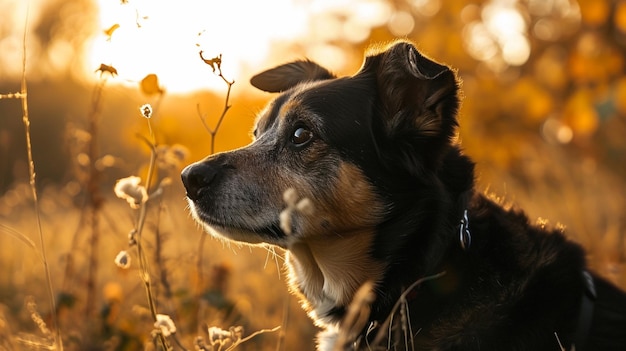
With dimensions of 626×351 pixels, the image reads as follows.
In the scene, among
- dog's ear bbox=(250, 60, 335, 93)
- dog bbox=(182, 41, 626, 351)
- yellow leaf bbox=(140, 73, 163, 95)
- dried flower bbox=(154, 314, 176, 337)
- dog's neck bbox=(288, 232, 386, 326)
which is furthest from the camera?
dog's ear bbox=(250, 60, 335, 93)

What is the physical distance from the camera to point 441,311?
3305mm

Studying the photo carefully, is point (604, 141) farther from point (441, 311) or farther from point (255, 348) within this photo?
point (441, 311)

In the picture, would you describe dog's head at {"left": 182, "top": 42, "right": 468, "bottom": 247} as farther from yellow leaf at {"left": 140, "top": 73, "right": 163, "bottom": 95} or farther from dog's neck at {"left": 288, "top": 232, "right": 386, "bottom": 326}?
yellow leaf at {"left": 140, "top": 73, "right": 163, "bottom": 95}

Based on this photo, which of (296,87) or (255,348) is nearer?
(296,87)

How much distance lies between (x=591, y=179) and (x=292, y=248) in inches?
265

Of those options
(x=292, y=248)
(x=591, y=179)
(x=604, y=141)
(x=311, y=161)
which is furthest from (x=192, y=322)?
(x=604, y=141)

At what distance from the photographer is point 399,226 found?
143 inches

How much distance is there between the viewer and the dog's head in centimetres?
358

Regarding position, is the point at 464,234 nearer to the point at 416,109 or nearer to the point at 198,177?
the point at 416,109

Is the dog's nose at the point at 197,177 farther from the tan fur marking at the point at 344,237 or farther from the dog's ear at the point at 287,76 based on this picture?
the dog's ear at the point at 287,76

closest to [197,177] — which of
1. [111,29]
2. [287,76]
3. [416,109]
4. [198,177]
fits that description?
[198,177]

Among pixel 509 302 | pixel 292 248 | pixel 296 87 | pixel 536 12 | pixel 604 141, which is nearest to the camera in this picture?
pixel 509 302

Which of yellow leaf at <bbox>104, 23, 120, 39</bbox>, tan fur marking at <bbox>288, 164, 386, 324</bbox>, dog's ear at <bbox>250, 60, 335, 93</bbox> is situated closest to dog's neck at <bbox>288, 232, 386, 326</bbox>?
tan fur marking at <bbox>288, 164, 386, 324</bbox>

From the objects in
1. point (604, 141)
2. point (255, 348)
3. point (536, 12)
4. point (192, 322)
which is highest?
point (536, 12)
